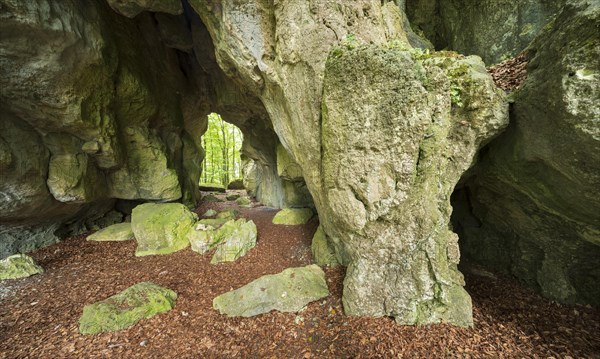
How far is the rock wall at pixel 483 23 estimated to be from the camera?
20.7ft

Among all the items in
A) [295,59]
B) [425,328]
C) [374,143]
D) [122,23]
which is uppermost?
[122,23]

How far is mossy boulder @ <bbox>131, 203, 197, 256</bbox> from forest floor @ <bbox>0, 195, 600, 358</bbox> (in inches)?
62.5

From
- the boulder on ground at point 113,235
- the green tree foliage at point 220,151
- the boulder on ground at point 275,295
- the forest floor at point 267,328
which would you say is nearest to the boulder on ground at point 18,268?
the forest floor at point 267,328

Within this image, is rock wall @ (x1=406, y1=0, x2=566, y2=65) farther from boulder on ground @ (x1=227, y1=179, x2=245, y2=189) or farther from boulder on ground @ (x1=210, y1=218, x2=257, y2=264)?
boulder on ground @ (x1=227, y1=179, x2=245, y2=189)

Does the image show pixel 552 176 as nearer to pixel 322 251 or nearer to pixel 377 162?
pixel 377 162

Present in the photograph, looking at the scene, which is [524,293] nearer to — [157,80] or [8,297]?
[8,297]

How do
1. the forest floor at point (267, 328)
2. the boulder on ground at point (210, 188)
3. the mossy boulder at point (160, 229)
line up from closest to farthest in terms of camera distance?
1. the forest floor at point (267, 328)
2. the mossy boulder at point (160, 229)
3. the boulder on ground at point (210, 188)

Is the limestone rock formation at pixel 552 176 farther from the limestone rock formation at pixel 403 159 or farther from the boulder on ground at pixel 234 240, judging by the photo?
the boulder on ground at pixel 234 240

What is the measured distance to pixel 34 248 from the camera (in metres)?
8.47

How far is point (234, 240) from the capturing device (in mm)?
7812

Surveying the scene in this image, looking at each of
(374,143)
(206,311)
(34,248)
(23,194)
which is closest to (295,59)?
(374,143)

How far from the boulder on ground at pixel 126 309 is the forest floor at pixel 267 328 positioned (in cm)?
15

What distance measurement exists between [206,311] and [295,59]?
5912 millimetres

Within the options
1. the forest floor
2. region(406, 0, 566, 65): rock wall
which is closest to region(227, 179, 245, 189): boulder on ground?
the forest floor
